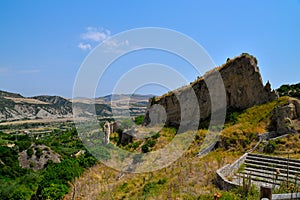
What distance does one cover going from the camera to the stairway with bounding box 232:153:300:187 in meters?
9.37

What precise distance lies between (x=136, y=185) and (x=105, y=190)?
1.43 meters

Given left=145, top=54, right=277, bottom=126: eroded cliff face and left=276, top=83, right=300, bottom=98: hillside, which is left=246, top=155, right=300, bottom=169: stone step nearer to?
left=145, top=54, right=277, bottom=126: eroded cliff face

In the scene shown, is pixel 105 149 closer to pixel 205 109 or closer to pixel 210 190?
pixel 205 109

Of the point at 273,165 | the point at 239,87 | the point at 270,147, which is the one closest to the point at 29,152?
the point at 239,87

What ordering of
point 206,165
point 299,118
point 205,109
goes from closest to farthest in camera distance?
point 206,165
point 299,118
point 205,109

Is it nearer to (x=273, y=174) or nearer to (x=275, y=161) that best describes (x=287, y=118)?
(x=275, y=161)

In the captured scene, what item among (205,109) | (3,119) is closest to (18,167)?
(205,109)

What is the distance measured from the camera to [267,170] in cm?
1053

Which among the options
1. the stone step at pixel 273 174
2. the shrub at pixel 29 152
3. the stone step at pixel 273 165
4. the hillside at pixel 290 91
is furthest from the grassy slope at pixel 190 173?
the shrub at pixel 29 152

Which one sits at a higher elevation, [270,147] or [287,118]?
[287,118]

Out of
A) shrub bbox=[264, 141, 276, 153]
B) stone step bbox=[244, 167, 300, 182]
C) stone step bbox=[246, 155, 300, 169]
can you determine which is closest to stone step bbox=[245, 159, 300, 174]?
stone step bbox=[246, 155, 300, 169]

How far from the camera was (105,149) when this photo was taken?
19.8 m

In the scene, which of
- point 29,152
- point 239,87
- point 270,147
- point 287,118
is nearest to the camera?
point 270,147

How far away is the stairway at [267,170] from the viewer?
9.37 m
